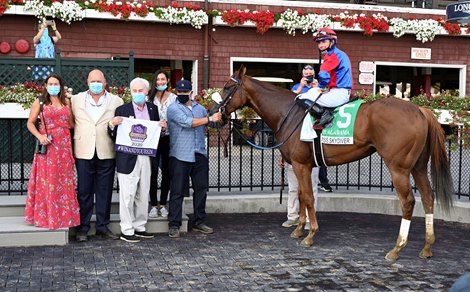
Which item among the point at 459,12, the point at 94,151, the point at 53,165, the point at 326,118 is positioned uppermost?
the point at 459,12

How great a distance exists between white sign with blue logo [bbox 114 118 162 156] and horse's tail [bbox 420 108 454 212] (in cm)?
329

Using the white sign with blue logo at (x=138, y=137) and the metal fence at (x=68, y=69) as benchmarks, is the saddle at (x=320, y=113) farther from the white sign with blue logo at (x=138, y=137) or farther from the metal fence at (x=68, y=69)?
the metal fence at (x=68, y=69)

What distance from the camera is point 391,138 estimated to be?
7.29m

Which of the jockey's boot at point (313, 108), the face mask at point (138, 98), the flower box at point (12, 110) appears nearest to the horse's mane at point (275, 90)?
the jockey's boot at point (313, 108)

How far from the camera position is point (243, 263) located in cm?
696

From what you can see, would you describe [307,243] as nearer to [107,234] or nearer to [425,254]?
[425,254]

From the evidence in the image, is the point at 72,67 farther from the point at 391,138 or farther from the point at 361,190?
the point at 391,138

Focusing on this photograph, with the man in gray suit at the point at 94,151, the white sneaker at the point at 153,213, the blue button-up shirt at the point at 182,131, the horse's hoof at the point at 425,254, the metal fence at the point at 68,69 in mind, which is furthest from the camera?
the metal fence at the point at 68,69

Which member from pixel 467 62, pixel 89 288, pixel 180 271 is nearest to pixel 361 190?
pixel 180 271

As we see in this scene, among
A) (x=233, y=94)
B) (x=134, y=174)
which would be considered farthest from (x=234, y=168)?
(x=134, y=174)

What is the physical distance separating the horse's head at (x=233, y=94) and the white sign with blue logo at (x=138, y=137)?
979mm

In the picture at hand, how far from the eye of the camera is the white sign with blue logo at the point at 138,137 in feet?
25.7

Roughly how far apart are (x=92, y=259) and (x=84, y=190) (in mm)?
1215

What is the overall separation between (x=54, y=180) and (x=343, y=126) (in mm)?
3555
